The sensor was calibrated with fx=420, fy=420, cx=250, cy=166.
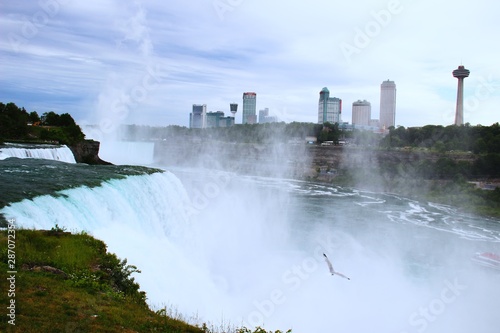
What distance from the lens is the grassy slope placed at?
557cm

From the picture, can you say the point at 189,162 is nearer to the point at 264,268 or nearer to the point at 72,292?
the point at 264,268

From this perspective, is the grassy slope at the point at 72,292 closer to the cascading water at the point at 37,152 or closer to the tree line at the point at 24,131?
the cascading water at the point at 37,152

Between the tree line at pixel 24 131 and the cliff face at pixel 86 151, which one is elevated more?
the tree line at pixel 24 131

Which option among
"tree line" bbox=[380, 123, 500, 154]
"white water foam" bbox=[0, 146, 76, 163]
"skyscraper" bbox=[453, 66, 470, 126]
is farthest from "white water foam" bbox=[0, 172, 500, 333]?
"skyscraper" bbox=[453, 66, 470, 126]

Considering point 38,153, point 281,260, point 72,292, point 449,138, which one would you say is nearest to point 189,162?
point 449,138

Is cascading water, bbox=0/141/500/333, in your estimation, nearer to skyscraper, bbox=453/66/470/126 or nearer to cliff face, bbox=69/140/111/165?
cliff face, bbox=69/140/111/165

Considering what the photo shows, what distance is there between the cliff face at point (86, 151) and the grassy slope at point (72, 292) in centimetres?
2469

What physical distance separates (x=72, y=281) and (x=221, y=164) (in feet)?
244

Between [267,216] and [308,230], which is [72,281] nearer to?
[308,230]

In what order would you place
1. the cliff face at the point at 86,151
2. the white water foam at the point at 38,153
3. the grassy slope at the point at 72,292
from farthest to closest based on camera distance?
the cliff face at the point at 86,151 → the white water foam at the point at 38,153 → the grassy slope at the point at 72,292

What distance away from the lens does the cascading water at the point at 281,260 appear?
11.1 metres

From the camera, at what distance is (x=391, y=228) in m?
31.1

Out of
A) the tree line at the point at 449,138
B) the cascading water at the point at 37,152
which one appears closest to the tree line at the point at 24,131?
the cascading water at the point at 37,152

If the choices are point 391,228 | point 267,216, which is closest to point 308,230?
point 267,216
